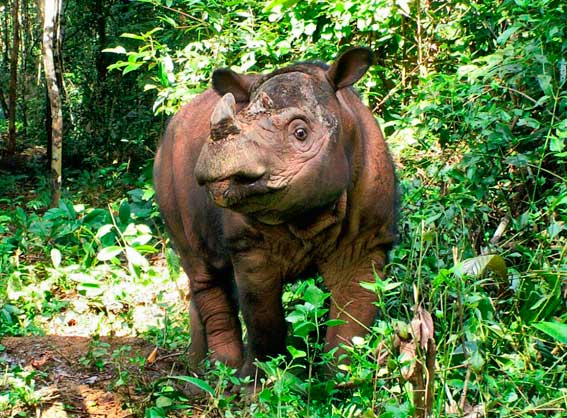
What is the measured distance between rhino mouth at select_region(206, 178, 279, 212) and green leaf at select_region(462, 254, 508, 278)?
0.96m

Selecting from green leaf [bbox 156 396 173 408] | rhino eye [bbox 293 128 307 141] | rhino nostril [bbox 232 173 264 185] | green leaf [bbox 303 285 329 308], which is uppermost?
rhino eye [bbox 293 128 307 141]

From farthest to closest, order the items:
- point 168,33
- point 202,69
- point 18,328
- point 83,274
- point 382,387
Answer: point 168,33
point 202,69
point 83,274
point 18,328
point 382,387

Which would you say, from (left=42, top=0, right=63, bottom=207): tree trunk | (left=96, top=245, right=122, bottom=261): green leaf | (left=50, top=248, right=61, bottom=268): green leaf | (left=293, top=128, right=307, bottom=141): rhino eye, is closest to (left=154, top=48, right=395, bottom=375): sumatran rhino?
(left=293, top=128, right=307, bottom=141): rhino eye

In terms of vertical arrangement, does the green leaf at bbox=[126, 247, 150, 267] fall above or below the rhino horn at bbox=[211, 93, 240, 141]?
below

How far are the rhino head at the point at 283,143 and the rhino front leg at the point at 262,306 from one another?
415mm

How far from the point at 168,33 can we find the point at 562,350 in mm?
7002

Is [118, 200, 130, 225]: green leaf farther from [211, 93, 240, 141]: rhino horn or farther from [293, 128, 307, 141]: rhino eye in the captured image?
[211, 93, 240, 141]: rhino horn

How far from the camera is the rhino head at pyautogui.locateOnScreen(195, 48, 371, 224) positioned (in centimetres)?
421

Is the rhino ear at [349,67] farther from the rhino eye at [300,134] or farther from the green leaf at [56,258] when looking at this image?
the green leaf at [56,258]

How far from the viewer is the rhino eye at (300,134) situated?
4.48 meters

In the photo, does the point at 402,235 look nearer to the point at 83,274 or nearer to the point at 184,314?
the point at 184,314

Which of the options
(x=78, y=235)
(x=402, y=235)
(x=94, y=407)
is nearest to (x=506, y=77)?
(x=402, y=235)

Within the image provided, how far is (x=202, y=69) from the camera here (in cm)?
853

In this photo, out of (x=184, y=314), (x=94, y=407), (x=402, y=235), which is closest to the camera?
(x=94, y=407)
